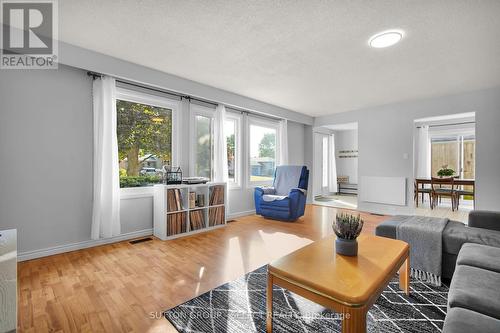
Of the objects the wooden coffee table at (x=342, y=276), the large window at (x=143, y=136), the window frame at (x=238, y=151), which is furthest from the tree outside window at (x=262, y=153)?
the wooden coffee table at (x=342, y=276)

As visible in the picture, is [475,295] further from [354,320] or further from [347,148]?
[347,148]

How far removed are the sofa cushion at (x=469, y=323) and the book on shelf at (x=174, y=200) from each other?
3258 mm

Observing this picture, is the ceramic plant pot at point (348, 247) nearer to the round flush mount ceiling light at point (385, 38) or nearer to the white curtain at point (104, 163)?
the round flush mount ceiling light at point (385, 38)

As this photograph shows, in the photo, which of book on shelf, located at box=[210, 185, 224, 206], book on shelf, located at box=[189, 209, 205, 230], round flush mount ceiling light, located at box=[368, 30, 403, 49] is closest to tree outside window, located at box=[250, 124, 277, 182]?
book on shelf, located at box=[210, 185, 224, 206]

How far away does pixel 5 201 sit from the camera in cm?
253

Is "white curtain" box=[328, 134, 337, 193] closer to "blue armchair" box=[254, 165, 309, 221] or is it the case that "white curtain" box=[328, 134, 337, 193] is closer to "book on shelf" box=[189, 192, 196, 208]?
"blue armchair" box=[254, 165, 309, 221]

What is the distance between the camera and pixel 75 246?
2988 millimetres

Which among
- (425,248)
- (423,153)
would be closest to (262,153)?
(425,248)

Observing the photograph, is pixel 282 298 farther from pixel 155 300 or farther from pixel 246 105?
pixel 246 105

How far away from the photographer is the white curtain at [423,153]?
6605 mm

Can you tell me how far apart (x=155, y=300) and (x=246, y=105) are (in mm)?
3828

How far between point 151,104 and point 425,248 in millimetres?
4010

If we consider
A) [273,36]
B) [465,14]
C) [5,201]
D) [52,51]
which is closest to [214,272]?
[5,201]

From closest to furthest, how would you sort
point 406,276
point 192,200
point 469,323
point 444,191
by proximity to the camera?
point 469,323, point 406,276, point 192,200, point 444,191
